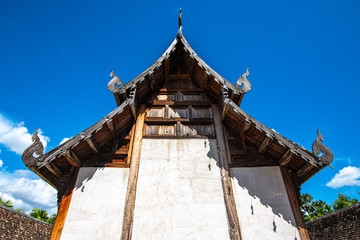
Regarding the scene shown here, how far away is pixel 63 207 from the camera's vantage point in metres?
5.63

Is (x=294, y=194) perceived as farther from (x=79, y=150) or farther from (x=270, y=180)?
(x=79, y=150)

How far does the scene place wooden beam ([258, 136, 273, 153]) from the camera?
6.08m

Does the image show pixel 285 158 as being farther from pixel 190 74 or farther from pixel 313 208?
pixel 313 208

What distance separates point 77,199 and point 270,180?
18.2ft

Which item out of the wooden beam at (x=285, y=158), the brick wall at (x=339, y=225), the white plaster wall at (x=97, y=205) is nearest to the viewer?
the white plaster wall at (x=97, y=205)

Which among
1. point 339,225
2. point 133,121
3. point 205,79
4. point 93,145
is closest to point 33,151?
point 93,145

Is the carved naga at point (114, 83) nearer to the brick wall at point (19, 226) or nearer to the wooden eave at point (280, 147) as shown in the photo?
the wooden eave at point (280, 147)

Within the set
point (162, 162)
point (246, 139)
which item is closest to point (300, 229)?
point (246, 139)

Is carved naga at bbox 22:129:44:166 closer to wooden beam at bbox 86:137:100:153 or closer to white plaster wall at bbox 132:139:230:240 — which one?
wooden beam at bbox 86:137:100:153

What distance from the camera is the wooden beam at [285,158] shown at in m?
5.88

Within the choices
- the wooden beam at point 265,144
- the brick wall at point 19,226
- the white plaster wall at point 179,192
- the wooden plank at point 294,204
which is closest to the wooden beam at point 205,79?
the white plaster wall at point 179,192

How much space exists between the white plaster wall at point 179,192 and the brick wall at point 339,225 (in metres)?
15.0

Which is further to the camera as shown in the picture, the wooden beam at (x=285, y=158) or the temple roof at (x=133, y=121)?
the wooden beam at (x=285, y=158)

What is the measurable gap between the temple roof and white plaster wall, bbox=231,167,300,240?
0.74 m
